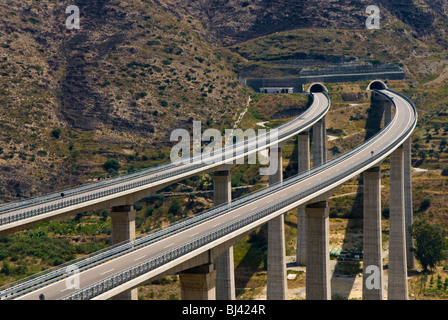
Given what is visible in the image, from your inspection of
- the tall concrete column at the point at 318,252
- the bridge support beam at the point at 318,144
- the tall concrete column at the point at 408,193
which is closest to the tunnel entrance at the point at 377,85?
the bridge support beam at the point at 318,144

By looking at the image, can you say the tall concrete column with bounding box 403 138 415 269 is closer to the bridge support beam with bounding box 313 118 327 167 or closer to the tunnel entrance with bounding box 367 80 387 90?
the bridge support beam with bounding box 313 118 327 167

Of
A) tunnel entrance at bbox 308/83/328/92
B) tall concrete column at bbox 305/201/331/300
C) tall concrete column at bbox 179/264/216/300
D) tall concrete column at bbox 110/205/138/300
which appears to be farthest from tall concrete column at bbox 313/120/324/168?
tall concrete column at bbox 179/264/216/300

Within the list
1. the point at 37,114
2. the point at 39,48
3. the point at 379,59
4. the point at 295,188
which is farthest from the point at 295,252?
the point at 379,59

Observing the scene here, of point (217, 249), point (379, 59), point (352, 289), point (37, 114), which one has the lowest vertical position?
point (352, 289)

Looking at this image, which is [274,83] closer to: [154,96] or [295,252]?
[154,96]

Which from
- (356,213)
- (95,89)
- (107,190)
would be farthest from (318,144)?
(107,190)
